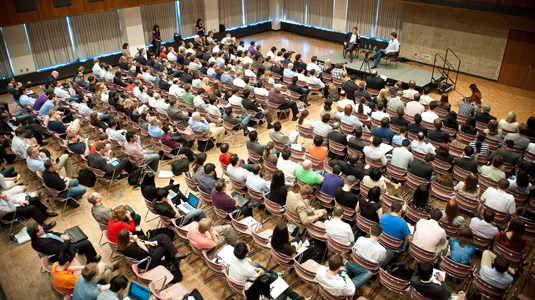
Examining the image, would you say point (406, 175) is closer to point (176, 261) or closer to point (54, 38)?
point (176, 261)

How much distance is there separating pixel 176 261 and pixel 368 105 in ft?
26.0

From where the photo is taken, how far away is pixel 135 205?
9852 mm

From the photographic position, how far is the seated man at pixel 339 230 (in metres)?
6.96

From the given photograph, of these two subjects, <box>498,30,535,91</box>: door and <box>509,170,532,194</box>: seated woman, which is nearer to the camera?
<box>509,170,532,194</box>: seated woman

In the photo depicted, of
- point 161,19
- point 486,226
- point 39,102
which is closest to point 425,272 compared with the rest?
point 486,226

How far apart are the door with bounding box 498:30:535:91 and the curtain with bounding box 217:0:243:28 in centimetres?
1464

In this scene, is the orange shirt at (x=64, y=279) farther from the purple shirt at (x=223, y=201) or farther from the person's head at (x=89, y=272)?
the purple shirt at (x=223, y=201)

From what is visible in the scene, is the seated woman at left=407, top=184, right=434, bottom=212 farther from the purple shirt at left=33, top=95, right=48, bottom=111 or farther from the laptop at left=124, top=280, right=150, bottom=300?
the purple shirt at left=33, top=95, right=48, bottom=111

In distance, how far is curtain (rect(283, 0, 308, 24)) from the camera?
78.7 ft

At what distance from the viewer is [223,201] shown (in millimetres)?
7832

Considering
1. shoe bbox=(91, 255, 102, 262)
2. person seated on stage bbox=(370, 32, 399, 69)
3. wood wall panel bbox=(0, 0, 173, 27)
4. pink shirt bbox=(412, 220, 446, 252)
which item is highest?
wood wall panel bbox=(0, 0, 173, 27)

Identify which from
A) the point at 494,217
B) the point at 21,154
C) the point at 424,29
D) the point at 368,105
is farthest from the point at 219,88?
the point at 424,29

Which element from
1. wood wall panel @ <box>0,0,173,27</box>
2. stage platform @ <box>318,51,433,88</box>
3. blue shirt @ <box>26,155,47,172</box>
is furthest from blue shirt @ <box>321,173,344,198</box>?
wood wall panel @ <box>0,0,173,27</box>

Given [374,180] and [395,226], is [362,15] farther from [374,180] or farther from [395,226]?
[395,226]
